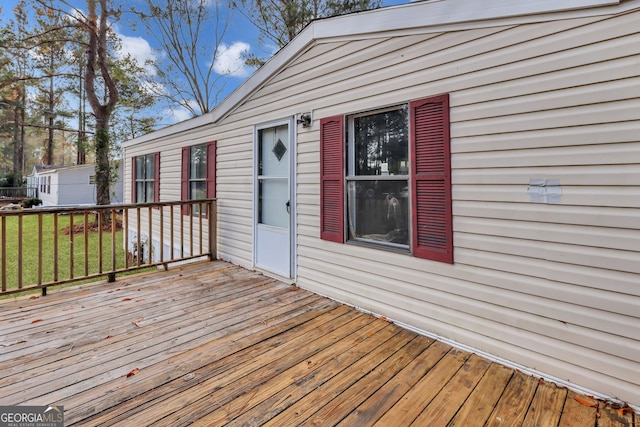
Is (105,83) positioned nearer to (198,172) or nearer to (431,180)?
(198,172)

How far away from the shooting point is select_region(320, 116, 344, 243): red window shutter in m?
3.29

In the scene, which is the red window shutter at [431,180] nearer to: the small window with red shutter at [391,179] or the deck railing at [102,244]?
the small window with red shutter at [391,179]

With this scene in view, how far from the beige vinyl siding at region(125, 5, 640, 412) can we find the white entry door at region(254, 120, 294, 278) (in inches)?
48.3

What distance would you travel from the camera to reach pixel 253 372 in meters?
2.07

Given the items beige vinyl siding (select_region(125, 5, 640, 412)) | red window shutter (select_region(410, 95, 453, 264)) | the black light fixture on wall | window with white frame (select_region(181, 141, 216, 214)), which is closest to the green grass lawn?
window with white frame (select_region(181, 141, 216, 214))

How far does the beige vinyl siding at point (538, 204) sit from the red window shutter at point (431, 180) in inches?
3.0

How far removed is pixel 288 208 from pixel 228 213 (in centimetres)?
159

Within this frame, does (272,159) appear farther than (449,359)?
Yes

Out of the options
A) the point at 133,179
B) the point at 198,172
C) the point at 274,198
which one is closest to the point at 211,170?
the point at 198,172

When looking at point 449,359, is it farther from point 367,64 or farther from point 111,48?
point 111,48

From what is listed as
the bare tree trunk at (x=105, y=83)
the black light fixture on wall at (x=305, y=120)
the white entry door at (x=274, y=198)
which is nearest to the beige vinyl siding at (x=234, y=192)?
the white entry door at (x=274, y=198)

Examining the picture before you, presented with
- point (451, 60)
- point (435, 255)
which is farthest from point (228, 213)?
point (451, 60)

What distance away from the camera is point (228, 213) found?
510cm

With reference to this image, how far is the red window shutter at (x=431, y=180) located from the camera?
8.18 ft
